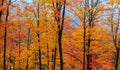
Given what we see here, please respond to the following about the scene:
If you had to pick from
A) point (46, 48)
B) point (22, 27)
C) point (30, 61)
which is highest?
point (22, 27)

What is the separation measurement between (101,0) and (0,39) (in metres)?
13.3

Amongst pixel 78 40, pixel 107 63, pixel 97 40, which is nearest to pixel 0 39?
pixel 78 40

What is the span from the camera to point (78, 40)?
101 feet

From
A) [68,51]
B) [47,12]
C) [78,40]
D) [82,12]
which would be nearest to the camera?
[82,12]

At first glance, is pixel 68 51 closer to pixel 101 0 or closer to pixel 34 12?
pixel 34 12

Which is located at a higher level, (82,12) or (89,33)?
(82,12)

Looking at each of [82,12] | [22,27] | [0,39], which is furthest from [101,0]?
[22,27]

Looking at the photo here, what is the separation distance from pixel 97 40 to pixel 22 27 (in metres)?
15.2

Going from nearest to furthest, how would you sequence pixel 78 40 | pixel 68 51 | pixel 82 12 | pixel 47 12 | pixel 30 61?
pixel 82 12 → pixel 47 12 → pixel 78 40 → pixel 68 51 → pixel 30 61

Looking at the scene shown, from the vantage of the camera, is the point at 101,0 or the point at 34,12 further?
the point at 34,12

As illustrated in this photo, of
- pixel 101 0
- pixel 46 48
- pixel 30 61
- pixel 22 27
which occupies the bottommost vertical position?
pixel 30 61

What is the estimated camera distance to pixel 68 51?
33.3 meters

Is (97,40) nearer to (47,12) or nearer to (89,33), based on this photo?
(89,33)

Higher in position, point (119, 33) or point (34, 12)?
point (34, 12)
